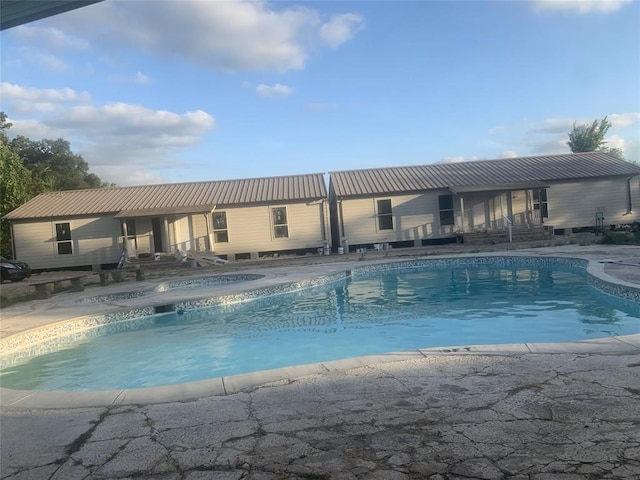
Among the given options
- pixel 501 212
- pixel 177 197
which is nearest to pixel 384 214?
pixel 501 212

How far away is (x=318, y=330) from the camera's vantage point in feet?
33.0

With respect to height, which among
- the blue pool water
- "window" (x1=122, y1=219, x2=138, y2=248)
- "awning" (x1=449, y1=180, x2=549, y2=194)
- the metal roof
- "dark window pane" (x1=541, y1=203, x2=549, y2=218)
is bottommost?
the blue pool water

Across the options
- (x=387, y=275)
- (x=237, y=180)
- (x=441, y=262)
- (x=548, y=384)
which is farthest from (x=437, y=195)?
(x=548, y=384)

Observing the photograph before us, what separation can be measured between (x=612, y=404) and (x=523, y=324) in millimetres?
5939

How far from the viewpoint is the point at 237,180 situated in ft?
86.4

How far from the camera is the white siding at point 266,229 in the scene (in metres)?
22.9

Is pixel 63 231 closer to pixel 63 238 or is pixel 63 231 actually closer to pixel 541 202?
pixel 63 238

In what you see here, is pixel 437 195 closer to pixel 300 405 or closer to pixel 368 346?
pixel 368 346

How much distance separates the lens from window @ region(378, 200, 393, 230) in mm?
22766

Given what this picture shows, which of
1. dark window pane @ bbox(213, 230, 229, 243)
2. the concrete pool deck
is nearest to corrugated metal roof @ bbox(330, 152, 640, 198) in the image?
dark window pane @ bbox(213, 230, 229, 243)

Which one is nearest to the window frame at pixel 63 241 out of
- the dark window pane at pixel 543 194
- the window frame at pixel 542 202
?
the window frame at pixel 542 202

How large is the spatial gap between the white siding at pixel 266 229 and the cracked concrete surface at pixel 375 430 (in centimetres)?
1802

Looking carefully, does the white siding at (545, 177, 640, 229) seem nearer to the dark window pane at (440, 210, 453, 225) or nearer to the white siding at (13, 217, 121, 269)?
the dark window pane at (440, 210, 453, 225)

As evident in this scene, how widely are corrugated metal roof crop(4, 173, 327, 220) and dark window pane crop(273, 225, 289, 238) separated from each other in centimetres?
129
